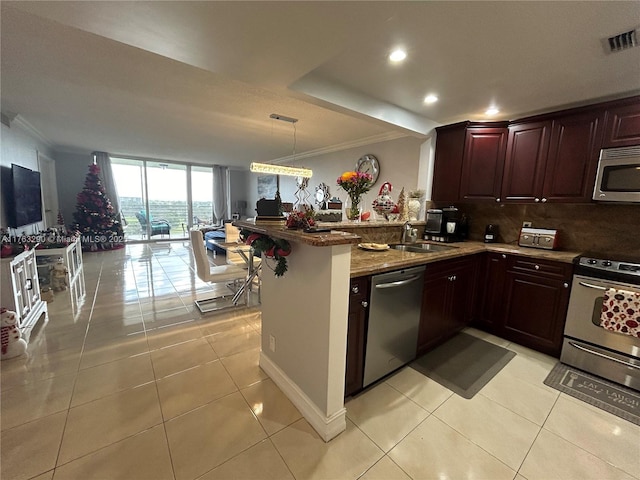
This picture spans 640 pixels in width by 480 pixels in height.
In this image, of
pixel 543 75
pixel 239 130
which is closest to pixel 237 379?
pixel 543 75

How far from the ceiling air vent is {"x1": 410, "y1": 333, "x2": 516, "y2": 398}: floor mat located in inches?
95.2

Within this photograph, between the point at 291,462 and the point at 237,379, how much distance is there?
78 centimetres

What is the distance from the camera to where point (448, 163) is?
10.3 feet

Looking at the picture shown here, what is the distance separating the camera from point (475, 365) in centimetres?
221

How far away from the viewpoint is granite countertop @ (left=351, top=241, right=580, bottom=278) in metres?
1.69

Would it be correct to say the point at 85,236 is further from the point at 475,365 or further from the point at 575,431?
the point at 575,431

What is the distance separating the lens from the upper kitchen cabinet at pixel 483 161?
2.80 metres

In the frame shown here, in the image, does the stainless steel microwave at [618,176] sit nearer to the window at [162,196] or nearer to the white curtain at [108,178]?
the window at [162,196]

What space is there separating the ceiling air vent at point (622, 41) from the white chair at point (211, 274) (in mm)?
3583

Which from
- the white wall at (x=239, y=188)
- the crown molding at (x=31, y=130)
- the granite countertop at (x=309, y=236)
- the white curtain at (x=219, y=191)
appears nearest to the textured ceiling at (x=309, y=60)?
the crown molding at (x=31, y=130)

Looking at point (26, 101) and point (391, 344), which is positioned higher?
point (26, 101)

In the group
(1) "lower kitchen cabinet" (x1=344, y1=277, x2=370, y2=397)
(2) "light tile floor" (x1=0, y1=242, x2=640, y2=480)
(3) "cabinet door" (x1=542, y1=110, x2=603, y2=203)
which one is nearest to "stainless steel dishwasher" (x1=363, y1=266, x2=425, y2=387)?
(1) "lower kitchen cabinet" (x1=344, y1=277, x2=370, y2=397)

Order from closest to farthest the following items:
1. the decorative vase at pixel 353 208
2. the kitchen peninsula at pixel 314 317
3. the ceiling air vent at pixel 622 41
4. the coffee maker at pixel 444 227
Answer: the kitchen peninsula at pixel 314 317 → the ceiling air vent at pixel 622 41 → the decorative vase at pixel 353 208 → the coffee maker at pixel 444 227

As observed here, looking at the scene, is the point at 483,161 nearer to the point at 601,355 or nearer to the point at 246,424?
the point at 601,355
